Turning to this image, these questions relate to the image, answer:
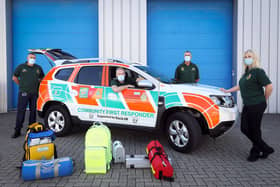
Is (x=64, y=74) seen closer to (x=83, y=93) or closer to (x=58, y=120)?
(x=83, y=93)

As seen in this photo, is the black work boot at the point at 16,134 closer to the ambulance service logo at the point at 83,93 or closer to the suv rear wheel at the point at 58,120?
the suv rear wheel at the point at 58,120

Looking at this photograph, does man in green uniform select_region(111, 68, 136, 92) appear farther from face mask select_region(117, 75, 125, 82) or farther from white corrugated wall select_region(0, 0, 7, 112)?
white corrugated wall select_region(0, 0, 7, 112)

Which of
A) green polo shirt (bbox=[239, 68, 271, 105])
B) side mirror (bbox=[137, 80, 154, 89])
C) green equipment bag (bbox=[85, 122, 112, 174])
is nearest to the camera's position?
green equipment bag (bbox=[85, 122, 112, 174])

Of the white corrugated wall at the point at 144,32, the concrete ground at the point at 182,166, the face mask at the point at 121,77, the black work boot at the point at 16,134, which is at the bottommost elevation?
the concrete ground at the point at 182,166

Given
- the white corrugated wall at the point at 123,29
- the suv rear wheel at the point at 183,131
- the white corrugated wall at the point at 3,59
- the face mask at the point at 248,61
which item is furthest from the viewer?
the white corrugated wall at the point at 3,59

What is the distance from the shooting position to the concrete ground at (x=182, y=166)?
3.88 m

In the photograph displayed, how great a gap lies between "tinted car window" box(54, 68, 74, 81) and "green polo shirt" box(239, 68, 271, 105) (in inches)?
153

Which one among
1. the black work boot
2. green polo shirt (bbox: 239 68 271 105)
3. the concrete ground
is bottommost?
the concrete ground

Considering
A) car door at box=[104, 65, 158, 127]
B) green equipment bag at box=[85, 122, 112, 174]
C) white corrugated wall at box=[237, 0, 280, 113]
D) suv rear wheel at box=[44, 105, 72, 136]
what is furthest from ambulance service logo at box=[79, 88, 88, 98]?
white corrugated wall at box=[237, 0, 280, 113]

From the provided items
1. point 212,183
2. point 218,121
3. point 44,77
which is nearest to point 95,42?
point 44,77

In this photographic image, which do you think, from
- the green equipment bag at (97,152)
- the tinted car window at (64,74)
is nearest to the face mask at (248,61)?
the green equipment bag at (97,152)

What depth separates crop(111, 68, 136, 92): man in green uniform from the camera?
18.4 feet

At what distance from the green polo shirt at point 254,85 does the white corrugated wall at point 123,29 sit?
5.68 metres

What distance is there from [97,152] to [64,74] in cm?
285
